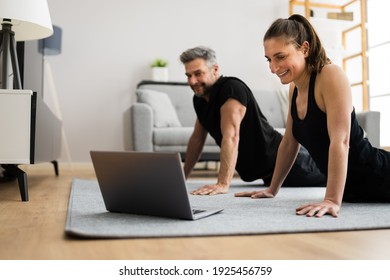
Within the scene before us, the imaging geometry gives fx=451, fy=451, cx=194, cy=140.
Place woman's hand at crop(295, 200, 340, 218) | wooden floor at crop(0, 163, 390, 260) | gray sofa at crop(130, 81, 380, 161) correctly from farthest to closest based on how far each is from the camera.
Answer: gray sofa at crop(130, 81, 380, 161), woman's hand at crop(295, 200, 340, 218), wooden floor at crop(0, 163, 390, 260)

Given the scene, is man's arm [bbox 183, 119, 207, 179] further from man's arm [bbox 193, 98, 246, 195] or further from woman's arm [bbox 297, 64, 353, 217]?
woman's arm [bbox 297, 64, 353, 217]

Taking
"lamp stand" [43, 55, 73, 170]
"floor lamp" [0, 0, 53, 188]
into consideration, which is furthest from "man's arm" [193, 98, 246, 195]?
"lamp stand" [43, 55, 73, 170]

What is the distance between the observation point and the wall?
447 centimetres

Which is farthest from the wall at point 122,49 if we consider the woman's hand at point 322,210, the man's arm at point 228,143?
the woman's hand at point 322,210

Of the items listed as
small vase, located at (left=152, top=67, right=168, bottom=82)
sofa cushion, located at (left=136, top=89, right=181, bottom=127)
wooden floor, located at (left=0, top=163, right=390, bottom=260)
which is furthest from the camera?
small vase, located at (left=152, top=67, right=168, bottom=82)

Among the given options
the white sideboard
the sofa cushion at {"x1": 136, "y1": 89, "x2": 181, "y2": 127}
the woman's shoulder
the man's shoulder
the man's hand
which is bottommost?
the man's hand

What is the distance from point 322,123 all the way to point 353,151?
0.18 m

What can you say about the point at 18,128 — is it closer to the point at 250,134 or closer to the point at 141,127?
the point at 250,134

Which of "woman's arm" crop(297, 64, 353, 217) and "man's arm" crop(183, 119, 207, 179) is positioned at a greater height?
"woman's arm" crop(297, 64, 353, 217)

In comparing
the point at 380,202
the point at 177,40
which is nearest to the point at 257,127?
the point at 380,202

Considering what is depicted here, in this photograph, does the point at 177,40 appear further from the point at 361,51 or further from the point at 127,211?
the point at 127,211

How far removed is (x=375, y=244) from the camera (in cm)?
97

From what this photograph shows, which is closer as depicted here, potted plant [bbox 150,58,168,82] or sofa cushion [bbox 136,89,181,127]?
sofa cushion [bbox 136,89,181,127]

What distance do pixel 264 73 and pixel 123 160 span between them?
3.95 metres
